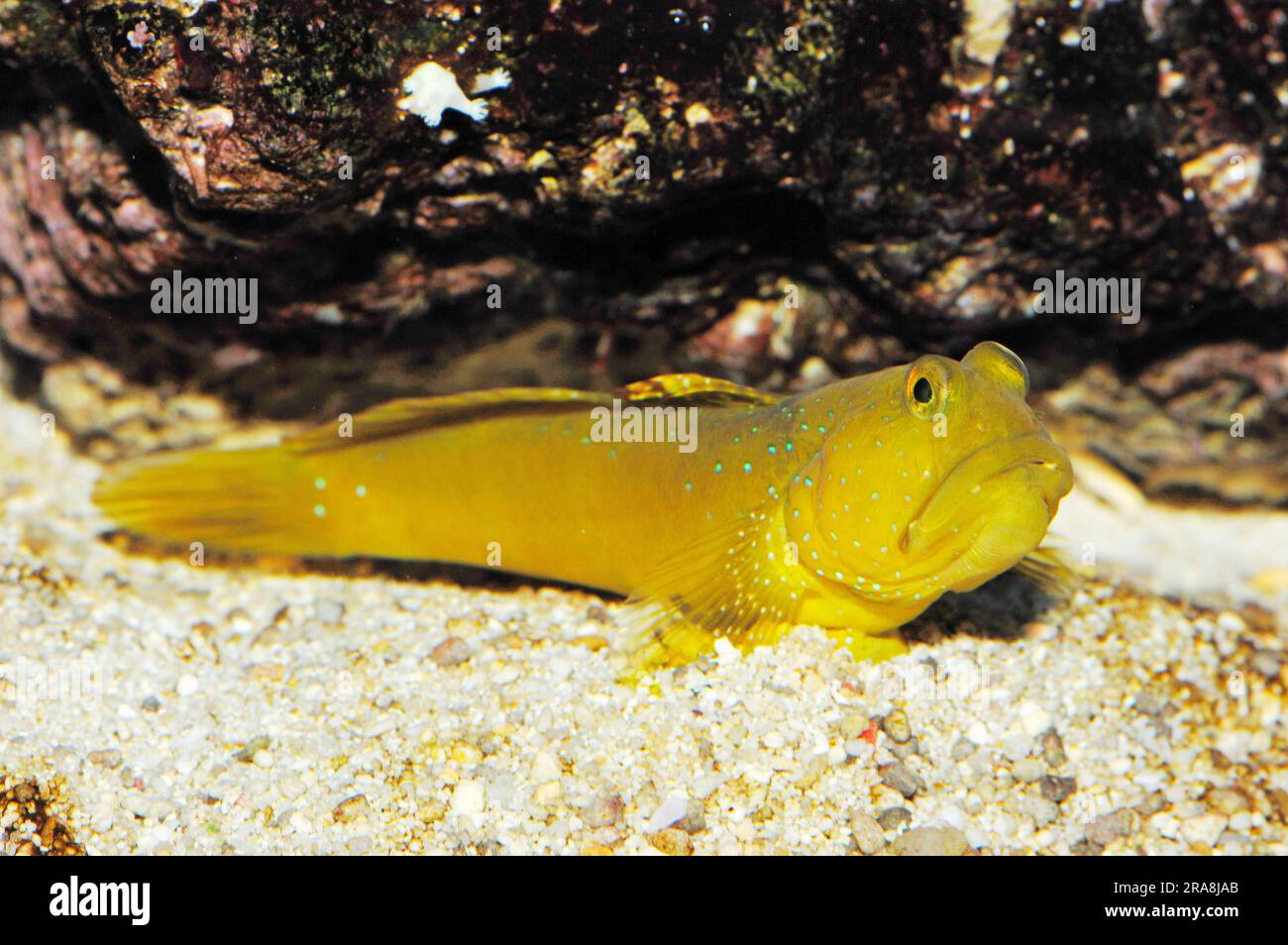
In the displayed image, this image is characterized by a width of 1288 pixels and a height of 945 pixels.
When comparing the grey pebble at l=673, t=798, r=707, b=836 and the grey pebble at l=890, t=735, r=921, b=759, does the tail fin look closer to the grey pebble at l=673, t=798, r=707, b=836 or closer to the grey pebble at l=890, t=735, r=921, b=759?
the grey pebble at l=673, t=798, r=707, b=836

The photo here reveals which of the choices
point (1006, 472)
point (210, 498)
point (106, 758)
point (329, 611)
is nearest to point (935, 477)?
point (1006, 472)

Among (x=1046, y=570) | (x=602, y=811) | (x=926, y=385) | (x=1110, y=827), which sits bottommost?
(x=1110, y=827)

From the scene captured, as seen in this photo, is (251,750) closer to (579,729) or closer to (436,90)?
(579,729)

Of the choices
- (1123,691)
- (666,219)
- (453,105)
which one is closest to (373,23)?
(453,105)

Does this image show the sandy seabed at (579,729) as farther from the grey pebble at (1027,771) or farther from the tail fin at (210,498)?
A: the tail fin at (210,498)

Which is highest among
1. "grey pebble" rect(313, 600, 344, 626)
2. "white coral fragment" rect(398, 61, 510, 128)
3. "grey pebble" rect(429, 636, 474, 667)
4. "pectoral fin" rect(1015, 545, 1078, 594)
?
"white coral fragment" rect(398, 61, 510, 128)

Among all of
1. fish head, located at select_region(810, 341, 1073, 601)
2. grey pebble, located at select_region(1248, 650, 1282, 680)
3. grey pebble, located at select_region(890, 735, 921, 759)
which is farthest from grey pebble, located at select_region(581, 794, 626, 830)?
grey pebble, located at select_region(1248, 650, 1282, 680)

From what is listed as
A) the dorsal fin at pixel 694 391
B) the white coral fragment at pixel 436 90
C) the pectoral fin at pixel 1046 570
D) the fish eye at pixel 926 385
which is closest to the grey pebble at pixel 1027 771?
the pectoral fin at pixel 1046 570

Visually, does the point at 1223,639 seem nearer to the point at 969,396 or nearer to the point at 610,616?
the point at 969,396
